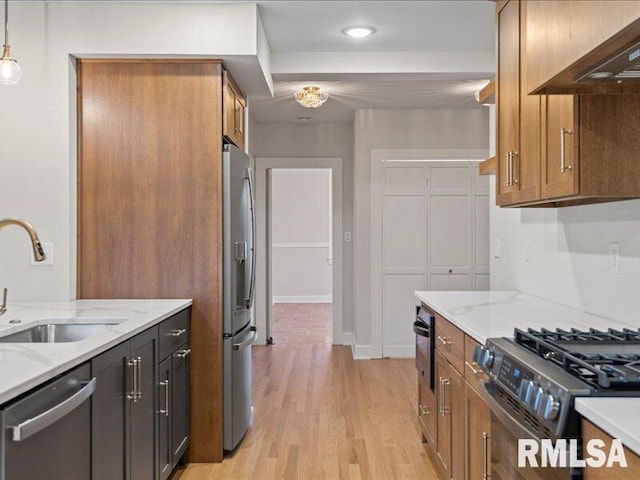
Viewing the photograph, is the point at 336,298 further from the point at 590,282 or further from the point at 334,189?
the point at 590,282

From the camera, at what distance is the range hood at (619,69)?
4.36 feet

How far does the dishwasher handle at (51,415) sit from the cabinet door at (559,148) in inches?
67.0

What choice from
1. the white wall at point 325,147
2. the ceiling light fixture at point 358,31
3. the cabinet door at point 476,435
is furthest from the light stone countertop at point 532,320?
the white wall at point 325,147

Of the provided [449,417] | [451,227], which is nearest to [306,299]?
[451,227]

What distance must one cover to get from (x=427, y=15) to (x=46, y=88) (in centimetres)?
209

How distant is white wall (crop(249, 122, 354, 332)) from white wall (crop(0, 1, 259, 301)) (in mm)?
3208

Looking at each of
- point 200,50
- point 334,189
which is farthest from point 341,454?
point 334,189

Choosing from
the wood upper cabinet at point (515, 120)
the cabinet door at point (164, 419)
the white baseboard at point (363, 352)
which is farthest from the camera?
the white baseboard at point (363, 352)

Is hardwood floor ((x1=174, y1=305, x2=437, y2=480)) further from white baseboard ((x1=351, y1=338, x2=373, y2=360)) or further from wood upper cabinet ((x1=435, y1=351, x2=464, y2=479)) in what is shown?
wood upper cabinet ((x1=435, y1=351, x2=464, y2=479))

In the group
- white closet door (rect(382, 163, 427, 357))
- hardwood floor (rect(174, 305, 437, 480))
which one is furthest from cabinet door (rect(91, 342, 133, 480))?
white closet door (rect(382, 163, 427, 357))

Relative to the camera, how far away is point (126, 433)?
2164 millimetres

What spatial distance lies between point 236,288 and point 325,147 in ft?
11.1

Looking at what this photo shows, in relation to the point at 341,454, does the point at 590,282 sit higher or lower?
higher

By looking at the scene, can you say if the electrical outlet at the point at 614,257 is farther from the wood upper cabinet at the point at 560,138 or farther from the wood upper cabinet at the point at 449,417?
the wood upper cabinet at the point at 449,417
